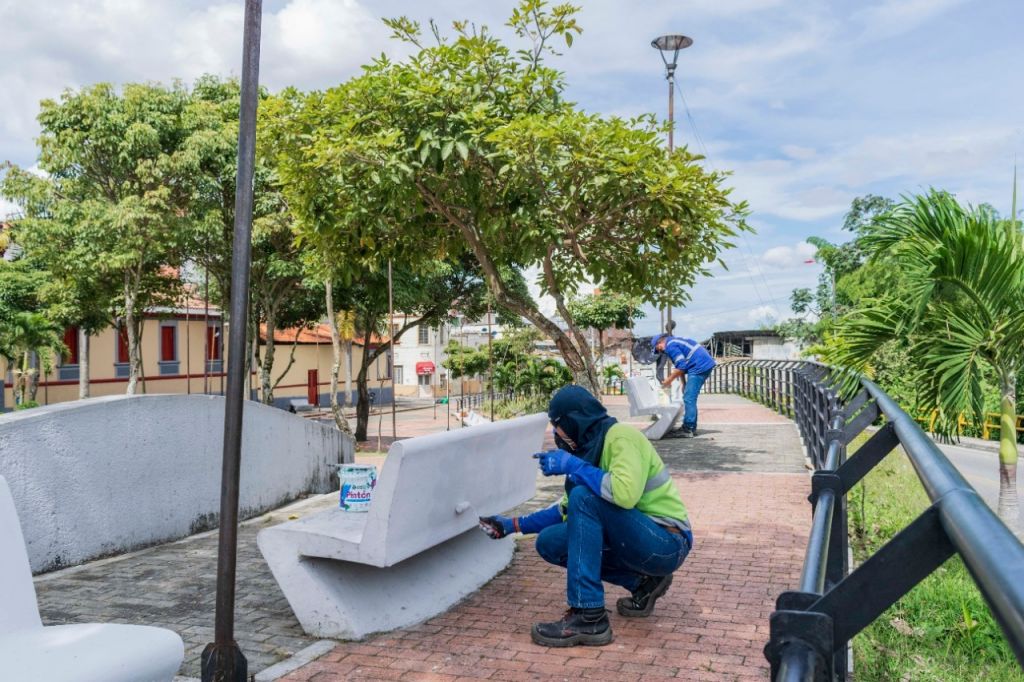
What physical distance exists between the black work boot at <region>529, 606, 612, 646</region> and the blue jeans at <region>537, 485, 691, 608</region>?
54 millimetres

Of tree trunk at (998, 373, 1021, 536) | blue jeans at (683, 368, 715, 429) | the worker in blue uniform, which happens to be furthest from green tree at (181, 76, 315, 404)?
tree trunk at (998, 373, 1021, 536)

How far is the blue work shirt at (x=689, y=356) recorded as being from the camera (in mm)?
14289

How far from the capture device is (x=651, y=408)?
1470 centimetres

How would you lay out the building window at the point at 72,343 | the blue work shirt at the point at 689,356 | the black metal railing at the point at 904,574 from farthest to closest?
the building window at the point at 72,343 → the blue work shirt at the point at 689,356 → the black metal railing at the point at 904,574

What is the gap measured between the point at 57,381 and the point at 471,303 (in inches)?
767

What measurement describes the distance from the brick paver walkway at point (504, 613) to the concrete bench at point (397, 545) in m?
0.13

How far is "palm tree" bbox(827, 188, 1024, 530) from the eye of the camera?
6410mm

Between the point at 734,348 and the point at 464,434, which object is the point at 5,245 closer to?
the point at 464,434

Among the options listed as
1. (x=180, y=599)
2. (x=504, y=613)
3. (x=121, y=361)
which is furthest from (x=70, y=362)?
(x=504, y=613)

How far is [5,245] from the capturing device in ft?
102

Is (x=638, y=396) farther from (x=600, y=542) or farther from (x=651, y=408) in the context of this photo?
(x=600, y=542)

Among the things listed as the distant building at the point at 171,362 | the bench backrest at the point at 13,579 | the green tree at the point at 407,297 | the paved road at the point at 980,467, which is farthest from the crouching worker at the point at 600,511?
the distant building at the point at 171,362

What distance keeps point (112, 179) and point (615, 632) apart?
1997 centimetres

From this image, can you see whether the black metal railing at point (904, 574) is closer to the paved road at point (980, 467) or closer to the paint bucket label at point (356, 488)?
the paint bucket label at point (356, 488)
